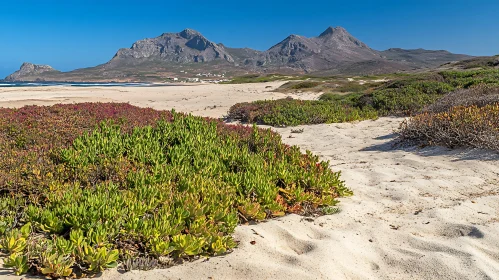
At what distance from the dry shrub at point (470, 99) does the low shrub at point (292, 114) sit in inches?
155

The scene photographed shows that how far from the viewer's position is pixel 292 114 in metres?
15.5

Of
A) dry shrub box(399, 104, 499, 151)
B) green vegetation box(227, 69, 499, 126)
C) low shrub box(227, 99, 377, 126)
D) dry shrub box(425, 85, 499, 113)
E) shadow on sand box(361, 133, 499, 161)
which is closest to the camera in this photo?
shadow on sand box(361, 133, 499, 161)

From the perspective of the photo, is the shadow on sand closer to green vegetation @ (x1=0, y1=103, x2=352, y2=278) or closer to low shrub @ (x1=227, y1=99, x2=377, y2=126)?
green vegetation @ (x1=0, y1=103, x2=352, y2=278)

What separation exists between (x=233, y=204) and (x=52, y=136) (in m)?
4.29

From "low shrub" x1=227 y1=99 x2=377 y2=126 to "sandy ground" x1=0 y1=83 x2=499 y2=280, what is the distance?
773 cm

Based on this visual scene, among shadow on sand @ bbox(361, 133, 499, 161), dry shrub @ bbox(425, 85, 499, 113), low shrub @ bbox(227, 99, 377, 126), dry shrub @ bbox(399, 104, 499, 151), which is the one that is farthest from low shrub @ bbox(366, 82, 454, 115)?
dry shrub @ bbox(399, 104, 499, 151)

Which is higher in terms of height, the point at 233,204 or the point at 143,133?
the point at 143,133

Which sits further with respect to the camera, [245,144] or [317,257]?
[245,144]

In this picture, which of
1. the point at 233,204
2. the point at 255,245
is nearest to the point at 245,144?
the point at 233,204

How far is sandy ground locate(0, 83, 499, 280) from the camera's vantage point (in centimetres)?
345

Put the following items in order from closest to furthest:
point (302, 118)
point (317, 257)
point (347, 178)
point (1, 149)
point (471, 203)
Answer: point (317, 257)
point (471, 203)
point (1, 149)
point (347, 178)
point (302, 118)

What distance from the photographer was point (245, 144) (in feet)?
25.0

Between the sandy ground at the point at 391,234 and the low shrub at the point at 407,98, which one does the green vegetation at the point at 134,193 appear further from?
the low shrub at the point at 407,98

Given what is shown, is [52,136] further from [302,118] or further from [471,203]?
[302,118]
